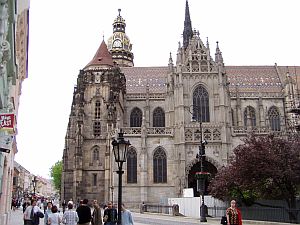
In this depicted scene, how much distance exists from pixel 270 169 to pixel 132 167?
21505 mm

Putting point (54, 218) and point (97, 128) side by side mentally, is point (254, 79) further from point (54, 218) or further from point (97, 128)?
point (54, 218)

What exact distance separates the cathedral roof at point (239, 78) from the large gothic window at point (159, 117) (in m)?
3.51

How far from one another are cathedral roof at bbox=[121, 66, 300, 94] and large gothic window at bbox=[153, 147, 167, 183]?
46.0 ft

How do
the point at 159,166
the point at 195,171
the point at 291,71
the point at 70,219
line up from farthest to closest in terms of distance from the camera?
1. the point at 291,71
2. the point at 195,171
3. the point at 159,166
4. the point at 70,219

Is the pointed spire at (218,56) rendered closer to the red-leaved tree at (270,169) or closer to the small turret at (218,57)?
the small turret at (218,57)

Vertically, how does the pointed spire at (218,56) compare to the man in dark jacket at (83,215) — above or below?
above

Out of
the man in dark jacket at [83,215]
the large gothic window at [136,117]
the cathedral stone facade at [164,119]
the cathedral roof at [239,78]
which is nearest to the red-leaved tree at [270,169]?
the cathedral stone facade at [164,119]

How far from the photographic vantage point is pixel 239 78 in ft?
186

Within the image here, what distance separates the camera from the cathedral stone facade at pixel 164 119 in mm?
41031

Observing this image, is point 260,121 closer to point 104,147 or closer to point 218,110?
point 218,110

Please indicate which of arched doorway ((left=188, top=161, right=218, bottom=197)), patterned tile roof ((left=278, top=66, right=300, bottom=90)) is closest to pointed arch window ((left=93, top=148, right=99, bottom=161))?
arched doorway ((left=188, top=161, right=218, bottom=197))

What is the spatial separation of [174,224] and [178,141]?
2041 cm

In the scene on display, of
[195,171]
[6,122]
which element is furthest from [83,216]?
[195,171]

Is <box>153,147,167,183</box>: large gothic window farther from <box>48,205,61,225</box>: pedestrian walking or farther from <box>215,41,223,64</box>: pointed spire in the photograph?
<box>48,205,61,225</box>: pedestrian walking
